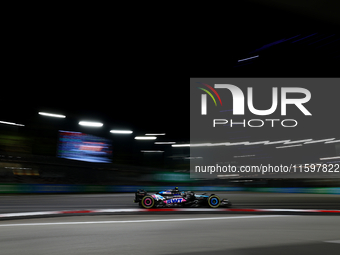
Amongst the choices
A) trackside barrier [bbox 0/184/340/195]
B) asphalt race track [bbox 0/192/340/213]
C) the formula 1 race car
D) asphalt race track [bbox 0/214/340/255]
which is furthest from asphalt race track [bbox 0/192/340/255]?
trackside barrier [bbox 0/184/340/195]

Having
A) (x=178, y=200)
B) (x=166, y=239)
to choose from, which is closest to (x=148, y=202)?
(x=178, y=200)

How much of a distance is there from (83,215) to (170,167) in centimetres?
3354

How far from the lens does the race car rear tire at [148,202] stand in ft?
32.7

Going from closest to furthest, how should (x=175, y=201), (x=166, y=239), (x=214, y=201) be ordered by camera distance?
(x=166, y=239) → (x=175, y=201) → (x=214, y=201)

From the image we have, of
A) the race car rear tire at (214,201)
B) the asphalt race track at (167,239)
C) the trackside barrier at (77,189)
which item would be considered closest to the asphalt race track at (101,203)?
the race car rear tire at (214,201)

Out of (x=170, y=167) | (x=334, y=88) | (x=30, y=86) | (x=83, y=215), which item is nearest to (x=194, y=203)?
(x=83, y=215)

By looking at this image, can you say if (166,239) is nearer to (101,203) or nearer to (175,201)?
(175,201)

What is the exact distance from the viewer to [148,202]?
10.0m

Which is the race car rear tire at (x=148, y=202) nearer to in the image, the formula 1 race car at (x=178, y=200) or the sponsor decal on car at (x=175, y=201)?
the formula 1 race car at (x=178, y=200)

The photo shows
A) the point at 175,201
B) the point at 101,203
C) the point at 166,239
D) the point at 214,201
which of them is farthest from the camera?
the point at 101,203

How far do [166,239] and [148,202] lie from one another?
17.3 ft

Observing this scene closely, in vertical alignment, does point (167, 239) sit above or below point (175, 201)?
below

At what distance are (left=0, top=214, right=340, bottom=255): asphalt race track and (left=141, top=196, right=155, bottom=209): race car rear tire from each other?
3.30 m

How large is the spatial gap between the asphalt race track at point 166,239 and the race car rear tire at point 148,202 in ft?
10.8
